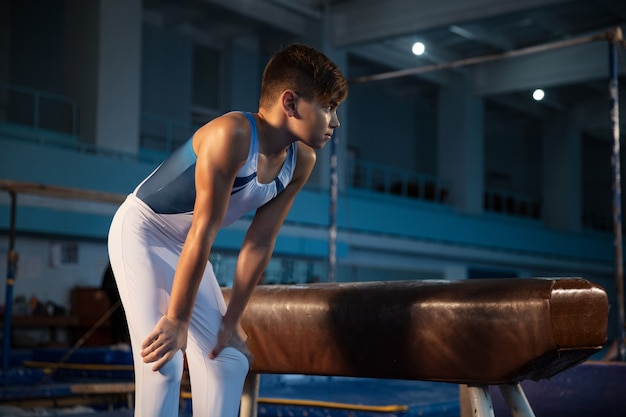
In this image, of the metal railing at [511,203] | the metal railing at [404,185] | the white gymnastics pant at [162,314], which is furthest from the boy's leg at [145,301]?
the metal railing at [511,203]

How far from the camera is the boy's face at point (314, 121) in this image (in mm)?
2021

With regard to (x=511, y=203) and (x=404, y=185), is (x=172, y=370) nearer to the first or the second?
(x=404, y=185)

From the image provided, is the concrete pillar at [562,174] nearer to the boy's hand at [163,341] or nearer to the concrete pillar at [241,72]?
the concrete pillar at [241,72]

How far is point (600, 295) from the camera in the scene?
1.97m

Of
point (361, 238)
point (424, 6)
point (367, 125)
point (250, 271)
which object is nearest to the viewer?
point (250, 271)

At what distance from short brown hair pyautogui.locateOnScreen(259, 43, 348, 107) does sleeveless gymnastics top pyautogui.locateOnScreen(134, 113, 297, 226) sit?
0.40 feet

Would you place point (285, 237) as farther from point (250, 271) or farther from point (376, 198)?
point (250, 271)

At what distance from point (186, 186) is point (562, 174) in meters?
19.4

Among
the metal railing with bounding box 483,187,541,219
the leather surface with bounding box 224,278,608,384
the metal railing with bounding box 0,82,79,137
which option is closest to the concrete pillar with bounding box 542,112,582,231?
the metal railing with bounding box 483,187,541,219

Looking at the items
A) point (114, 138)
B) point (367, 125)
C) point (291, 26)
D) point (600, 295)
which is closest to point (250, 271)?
point (600, 295)

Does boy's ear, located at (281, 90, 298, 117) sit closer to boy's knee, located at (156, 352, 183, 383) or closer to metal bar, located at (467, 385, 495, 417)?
boy's knee, located at (156, 352, 183, 383)

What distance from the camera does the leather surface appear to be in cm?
202

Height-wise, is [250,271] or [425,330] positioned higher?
[250,271]

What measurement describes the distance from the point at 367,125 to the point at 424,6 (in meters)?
6.63
